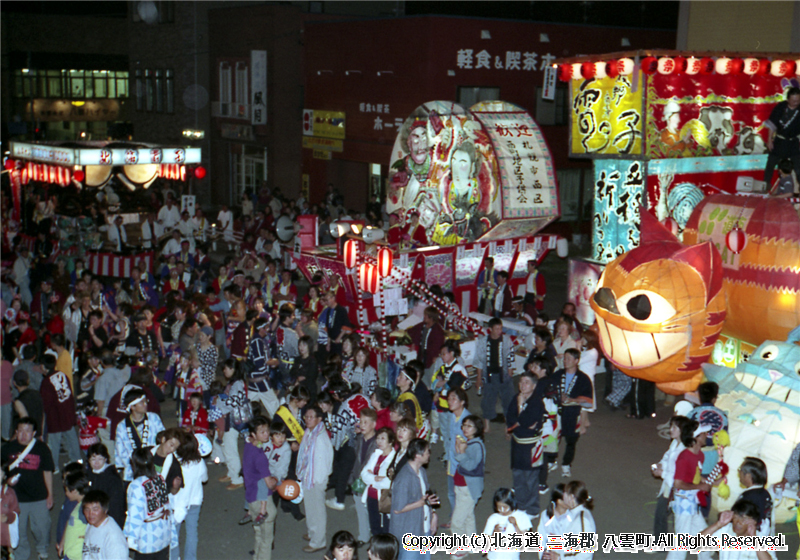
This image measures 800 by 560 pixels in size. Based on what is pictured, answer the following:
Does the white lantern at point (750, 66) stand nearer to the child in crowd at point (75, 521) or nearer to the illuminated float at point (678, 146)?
the illuminated float at point (678, 146)

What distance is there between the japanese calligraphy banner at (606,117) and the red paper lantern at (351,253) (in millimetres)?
4090

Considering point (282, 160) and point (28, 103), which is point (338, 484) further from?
point (28, 103)

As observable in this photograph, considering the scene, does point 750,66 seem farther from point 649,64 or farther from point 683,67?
point 649,64

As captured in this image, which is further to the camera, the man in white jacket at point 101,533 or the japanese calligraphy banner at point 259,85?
the japanese calligraphy banner at point 259,85

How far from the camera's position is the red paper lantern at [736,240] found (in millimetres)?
10430

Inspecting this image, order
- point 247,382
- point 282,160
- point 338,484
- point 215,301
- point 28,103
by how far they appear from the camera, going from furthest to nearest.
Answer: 1. point 28,103
2. point 282,160
3. point 215,301
4. point 247,382
5. point 338,484

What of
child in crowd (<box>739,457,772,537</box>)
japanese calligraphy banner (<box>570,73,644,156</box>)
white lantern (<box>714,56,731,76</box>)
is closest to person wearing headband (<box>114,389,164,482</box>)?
child in crowd (<box>739,457,772,537</box>)

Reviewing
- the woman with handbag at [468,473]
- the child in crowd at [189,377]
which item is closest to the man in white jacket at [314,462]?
the woman with handbag at [468,473]

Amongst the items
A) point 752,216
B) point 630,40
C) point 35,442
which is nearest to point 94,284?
point 35,442

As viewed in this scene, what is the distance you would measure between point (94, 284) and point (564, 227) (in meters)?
16.8

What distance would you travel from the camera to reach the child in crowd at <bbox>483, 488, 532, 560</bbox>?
20.7ft

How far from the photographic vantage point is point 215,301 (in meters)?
14.0

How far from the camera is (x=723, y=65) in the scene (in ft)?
41.7

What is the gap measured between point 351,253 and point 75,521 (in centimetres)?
844
